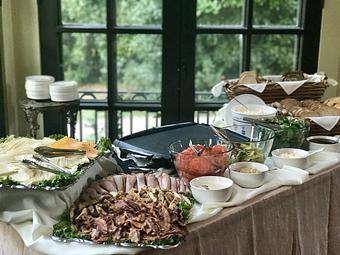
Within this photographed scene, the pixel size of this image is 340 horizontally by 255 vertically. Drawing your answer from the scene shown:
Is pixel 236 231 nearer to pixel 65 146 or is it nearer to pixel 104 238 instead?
pixel 104 238

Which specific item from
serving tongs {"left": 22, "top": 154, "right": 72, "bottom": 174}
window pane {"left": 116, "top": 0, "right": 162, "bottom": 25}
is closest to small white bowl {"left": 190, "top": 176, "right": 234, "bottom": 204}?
serving tongs {"left": 22, "top": 154, "right": 72, "bottom": 174}

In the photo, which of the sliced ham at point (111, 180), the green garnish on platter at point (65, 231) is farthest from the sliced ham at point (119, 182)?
the green garnish on platter at point (65, 231)

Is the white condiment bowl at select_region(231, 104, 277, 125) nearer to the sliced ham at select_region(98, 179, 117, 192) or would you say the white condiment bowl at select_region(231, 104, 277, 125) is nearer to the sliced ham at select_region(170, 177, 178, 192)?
the sliced ham at select_region(170, 177, 178, 192)

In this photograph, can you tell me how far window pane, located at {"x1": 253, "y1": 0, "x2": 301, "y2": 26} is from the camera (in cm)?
296

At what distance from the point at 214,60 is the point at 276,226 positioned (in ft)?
5.17

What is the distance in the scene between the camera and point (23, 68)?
293 cm

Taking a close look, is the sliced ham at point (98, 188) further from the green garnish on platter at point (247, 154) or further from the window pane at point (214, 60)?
the window pane at point (214, 60)

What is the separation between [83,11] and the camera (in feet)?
9.57

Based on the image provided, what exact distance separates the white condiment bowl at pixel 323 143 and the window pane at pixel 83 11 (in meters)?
1.44

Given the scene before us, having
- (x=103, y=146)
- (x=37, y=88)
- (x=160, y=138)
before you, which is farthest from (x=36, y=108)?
(x=103, y=146)

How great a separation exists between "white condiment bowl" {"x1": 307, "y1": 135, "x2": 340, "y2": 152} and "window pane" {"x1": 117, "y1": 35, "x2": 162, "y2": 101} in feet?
3.95

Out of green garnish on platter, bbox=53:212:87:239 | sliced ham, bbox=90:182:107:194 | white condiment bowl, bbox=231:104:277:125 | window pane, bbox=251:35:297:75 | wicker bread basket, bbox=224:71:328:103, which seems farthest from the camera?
window pane, bbox=251:35:297:75

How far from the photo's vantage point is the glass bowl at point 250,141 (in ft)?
5.60

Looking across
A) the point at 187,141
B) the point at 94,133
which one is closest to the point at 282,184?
the point at 187,141
